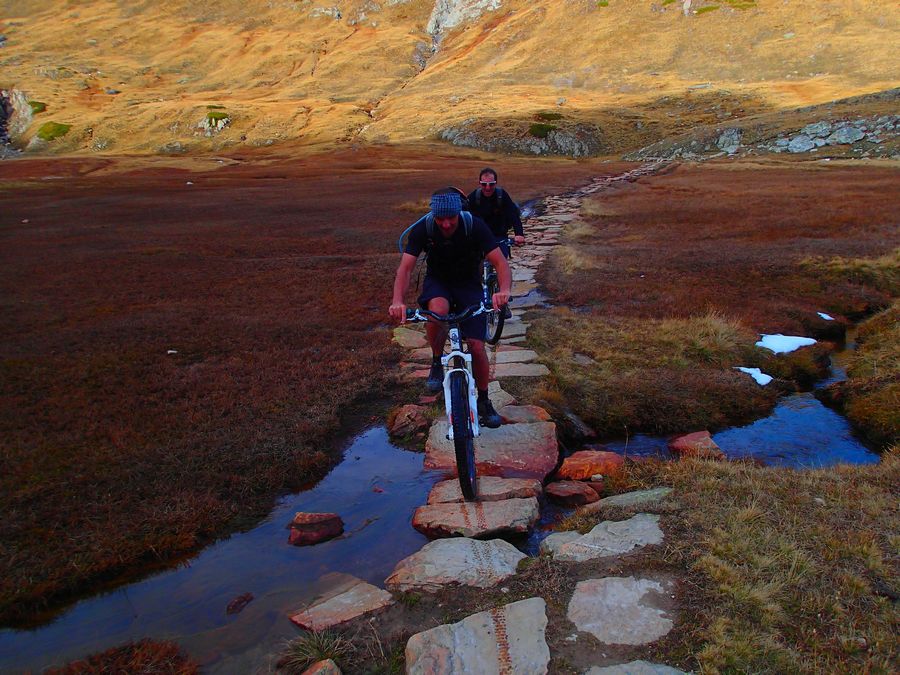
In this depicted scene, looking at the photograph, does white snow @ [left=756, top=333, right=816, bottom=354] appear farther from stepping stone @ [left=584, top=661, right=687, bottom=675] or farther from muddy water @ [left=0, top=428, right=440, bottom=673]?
stepping stone @ [left=584, top=661, right=687, bottom=675]

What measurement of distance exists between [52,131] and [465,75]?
280ft

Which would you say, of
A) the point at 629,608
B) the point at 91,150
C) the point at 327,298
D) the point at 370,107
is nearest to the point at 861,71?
the point at 370,107

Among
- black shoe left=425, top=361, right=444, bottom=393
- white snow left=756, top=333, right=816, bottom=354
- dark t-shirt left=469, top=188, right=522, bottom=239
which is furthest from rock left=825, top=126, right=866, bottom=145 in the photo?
black shoe left=425, top=361, right=444, bottom=393

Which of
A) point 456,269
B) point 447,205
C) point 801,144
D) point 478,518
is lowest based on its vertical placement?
point 478,518

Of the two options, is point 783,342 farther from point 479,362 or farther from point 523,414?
point 479,362

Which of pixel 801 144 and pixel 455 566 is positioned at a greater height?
pixel 801 144

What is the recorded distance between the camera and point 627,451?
768cm

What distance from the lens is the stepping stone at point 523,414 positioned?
25.4 feet

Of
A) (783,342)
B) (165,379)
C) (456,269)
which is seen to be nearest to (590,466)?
(456,269)

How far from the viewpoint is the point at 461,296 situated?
671cm

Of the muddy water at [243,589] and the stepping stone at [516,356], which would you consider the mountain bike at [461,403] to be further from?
the stepping stone at [516,356]

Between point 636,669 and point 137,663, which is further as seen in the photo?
point 137,663

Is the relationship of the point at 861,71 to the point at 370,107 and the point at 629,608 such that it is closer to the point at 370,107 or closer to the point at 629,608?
the point at 370,107

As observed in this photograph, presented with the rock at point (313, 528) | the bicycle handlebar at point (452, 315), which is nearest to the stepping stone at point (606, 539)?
the rock at point (313, 528)
